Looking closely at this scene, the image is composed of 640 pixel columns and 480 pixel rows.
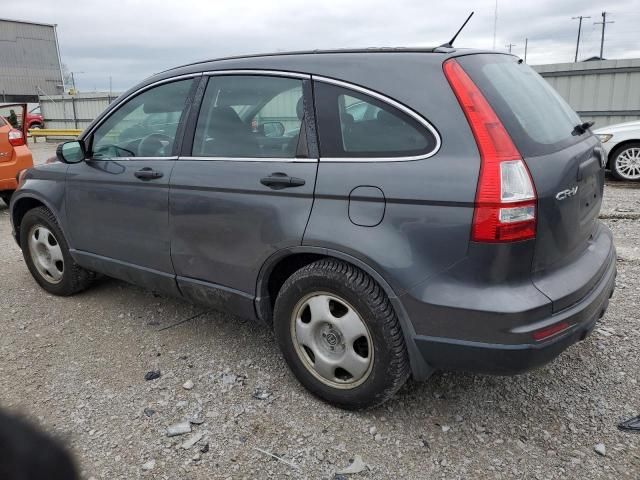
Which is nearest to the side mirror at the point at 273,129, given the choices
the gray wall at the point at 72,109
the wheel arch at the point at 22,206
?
the wheel arch at the point at 22,206

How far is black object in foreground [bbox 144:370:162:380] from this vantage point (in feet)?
10.2

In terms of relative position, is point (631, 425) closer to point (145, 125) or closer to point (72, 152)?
point (145, 125)

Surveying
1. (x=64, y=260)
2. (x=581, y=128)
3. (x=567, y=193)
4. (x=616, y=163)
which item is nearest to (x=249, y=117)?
(x=567, y=193)

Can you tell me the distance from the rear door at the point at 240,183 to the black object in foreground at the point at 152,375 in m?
0.50

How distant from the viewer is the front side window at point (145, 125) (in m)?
3.25

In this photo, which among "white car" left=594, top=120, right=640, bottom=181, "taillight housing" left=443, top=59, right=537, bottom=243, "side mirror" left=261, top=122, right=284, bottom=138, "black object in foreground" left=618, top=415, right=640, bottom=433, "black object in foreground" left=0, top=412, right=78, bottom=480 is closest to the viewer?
"black object in foreground" left=0, top=412, right=78, bottom=480

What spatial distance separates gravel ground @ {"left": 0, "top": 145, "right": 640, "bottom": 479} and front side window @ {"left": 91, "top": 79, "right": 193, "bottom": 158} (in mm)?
1238

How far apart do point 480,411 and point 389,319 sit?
0.80 meters

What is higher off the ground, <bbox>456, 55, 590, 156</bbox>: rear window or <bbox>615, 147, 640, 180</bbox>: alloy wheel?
<bbox>456, 55, 590, 156</bbox>: rear window

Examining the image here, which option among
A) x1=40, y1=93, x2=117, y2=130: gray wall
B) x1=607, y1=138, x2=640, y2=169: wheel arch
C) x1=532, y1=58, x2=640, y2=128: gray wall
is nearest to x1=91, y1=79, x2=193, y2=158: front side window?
x1=607, y1=138, x2=640, y2=169: wheel arch

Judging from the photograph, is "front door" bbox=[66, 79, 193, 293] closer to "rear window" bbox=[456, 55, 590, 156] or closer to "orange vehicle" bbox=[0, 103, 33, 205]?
"rear window" bbox=[456, 55, 590, 156]

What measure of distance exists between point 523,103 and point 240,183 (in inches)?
56.6

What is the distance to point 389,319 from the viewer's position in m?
2.39

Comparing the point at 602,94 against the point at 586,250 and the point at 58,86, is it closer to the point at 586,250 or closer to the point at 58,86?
the point at 586,250
